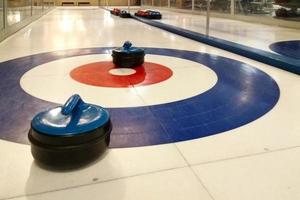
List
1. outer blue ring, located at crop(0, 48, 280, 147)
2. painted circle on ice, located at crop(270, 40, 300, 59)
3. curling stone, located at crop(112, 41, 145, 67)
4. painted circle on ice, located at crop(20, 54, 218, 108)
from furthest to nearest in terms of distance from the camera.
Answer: painted circle on ice, located at crop(270, 40, 300, 59)
curling stone, located at crop(112, 41, 145, 67)
painted circle on ice, located at crop(20, 54, 218, 108)
outer blue ring, located at crop(0, 48, 280, 147)

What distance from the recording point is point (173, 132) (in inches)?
57.4

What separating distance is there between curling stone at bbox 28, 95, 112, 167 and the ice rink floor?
2.3 inches

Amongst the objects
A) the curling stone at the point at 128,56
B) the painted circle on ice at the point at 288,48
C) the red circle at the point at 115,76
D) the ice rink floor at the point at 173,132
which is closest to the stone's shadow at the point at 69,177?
the ice rink floor at the point at 173,132

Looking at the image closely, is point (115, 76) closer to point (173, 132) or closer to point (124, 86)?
point (124, 86)

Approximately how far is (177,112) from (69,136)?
0.78 metres

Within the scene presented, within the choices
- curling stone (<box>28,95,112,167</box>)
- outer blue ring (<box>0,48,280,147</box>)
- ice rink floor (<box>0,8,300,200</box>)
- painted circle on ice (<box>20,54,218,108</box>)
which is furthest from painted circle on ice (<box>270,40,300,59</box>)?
curling stone (<box>28,95,112,167</box>)

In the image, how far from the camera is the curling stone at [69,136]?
1.09m

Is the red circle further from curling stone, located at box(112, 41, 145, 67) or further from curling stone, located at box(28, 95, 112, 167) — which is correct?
curling stone, located at box(28, 95, 112, 167)

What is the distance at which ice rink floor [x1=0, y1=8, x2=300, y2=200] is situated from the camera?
1.05 metres

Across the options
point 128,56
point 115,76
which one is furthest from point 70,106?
point 128,56

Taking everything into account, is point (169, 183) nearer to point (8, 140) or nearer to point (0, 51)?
point (8, 140)

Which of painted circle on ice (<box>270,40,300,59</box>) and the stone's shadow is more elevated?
painted circle on ice (<box>270,40,300,59</box>)

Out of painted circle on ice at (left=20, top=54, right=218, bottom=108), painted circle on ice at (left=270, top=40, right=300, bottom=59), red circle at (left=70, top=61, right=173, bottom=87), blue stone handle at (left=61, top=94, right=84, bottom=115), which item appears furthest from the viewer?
painted circle on ice at (left=270, top=40, right=300, bottom=59)

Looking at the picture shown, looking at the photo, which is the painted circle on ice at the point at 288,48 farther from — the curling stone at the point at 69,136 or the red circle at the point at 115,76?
the curling stone at the point at 69,136
